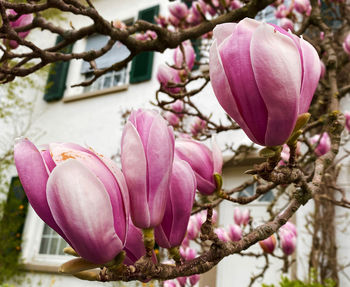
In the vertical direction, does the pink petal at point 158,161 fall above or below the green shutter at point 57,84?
above

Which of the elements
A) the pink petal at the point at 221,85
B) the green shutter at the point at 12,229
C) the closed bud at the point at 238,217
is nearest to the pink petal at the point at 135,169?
the pink petal at the point at 221,85

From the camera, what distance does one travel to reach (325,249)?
3588 mm

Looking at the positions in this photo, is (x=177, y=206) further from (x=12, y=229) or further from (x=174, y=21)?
(x=12, y=229)

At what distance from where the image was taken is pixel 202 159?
0.63 metres

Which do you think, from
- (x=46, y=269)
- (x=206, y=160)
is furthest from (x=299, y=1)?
(x=46, y=269)

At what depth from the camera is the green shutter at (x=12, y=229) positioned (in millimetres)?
5840

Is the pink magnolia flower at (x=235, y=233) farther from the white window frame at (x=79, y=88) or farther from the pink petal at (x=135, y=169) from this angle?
the white window frame at (x=79, y=88)

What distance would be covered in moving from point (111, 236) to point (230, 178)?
4336 millimetres

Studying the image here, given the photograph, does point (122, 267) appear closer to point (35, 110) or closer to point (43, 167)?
point (43, 167)

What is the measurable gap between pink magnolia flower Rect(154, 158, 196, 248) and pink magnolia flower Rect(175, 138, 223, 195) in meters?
0.12

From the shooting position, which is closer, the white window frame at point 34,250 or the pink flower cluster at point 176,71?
the pink flower cluster at point 176,71

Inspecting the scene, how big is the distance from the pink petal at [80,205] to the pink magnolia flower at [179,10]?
306 cm

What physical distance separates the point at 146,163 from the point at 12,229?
20.9 ft

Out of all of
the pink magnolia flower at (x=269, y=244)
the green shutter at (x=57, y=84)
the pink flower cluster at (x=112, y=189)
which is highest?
the pink flower cluster at (x=112, y=189)
